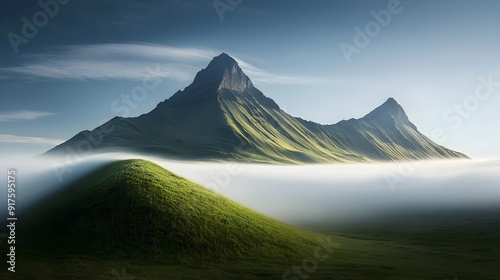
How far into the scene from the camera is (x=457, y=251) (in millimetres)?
110188

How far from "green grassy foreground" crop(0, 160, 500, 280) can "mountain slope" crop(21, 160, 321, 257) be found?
217 millimetres

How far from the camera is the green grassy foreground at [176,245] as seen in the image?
70.6m

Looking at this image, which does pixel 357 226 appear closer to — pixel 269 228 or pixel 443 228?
pixel 443 228

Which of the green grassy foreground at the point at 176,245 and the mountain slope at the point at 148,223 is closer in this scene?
the green grassy foreground at the point at 176,245

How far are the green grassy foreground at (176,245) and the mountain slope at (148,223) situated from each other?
0.22 metres

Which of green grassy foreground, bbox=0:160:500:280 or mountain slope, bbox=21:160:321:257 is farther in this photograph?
mountain slope, bbox=21:160:321:257

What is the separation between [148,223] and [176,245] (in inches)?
344

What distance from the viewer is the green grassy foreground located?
70625 mm

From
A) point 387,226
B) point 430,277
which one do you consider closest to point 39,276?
point 430,277

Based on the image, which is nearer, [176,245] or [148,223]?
[176,245]

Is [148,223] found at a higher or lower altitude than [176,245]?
higher

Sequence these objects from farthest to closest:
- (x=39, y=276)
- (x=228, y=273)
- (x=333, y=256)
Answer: (x=333, y=256) → (x=228, y=273) → (x=39, y=276)

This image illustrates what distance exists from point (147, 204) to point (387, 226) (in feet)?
408

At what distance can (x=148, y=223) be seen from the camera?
8381cm
